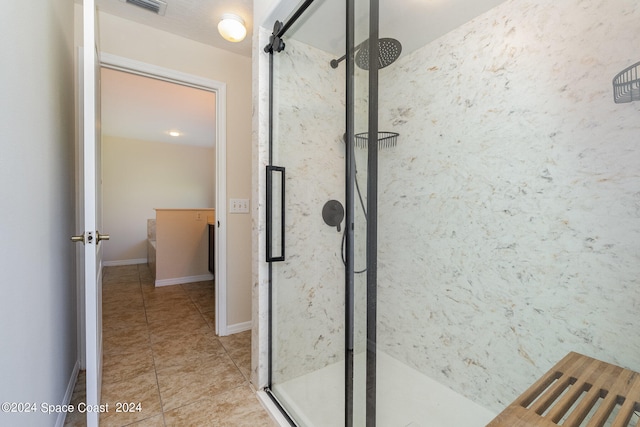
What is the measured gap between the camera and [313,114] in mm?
1532

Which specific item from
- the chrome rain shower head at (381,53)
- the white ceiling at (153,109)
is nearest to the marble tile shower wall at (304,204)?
the chrome rain shower head at (381,53)

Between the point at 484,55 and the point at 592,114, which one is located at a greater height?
the point at 484,55

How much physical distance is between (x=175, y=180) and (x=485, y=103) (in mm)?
5575

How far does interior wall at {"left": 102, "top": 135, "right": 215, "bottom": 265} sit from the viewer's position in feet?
16.0

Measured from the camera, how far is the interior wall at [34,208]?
2.52 feet

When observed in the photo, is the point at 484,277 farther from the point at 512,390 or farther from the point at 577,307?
the point at 512,390

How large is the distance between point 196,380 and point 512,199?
2121 millimetres

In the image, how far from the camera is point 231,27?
5.83 feet

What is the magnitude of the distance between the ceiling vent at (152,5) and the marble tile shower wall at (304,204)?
93 cm

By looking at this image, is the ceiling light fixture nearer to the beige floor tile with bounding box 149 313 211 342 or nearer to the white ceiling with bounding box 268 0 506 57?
the white ceiling with bounding box 268 0 506 57

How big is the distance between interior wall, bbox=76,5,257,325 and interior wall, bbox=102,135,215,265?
3.83 meters

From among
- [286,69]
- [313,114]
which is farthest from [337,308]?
[286,69]

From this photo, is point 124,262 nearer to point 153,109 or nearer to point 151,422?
point 153,109

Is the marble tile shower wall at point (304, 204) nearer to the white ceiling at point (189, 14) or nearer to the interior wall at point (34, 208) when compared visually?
the white ceiling at point (189, 14)
